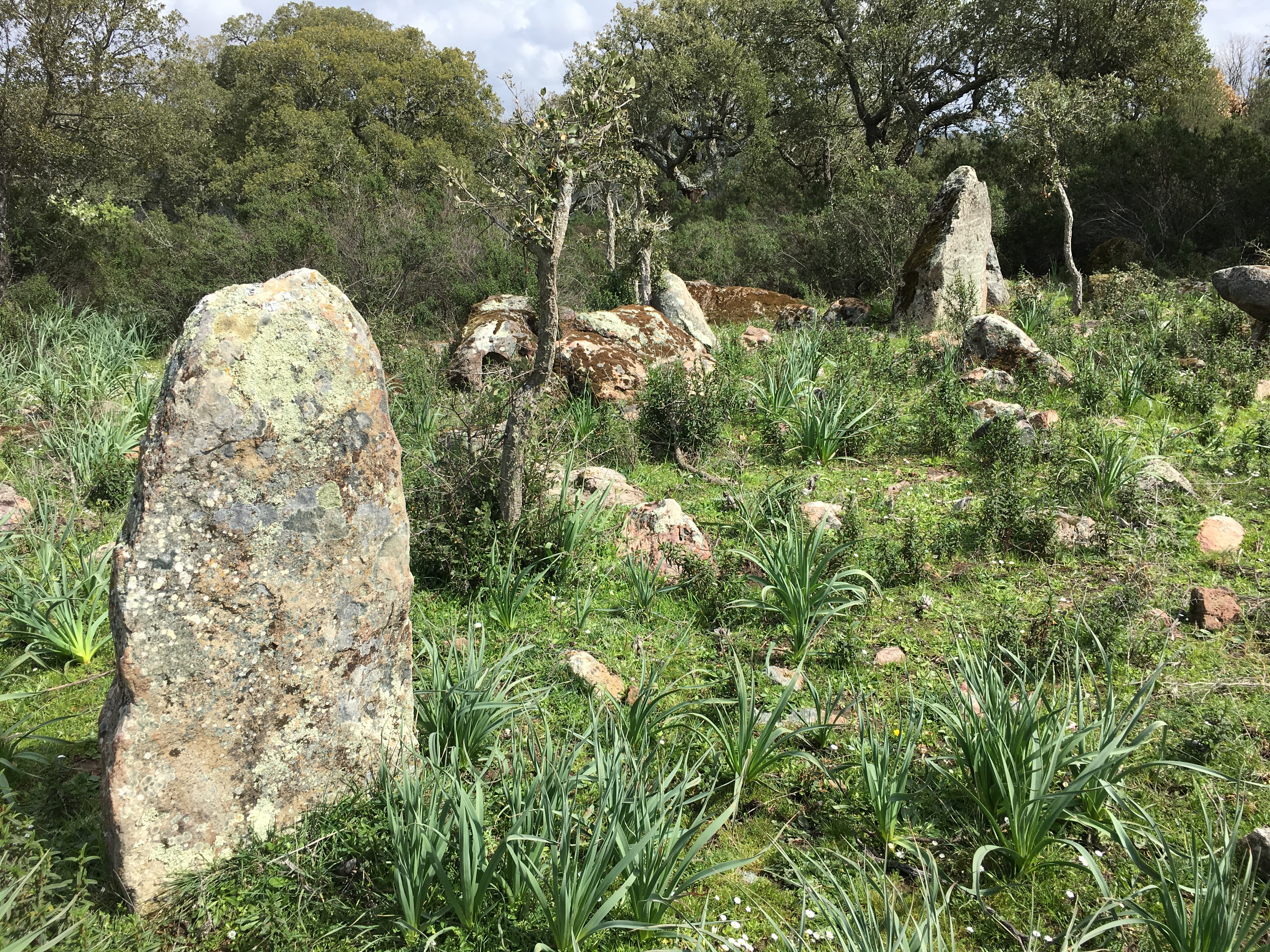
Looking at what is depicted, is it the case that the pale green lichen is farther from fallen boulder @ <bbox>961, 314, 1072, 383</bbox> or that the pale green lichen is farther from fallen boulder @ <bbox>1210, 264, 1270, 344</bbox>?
fallen boulder @ <bbox>1210, 264, 1270, 344</bbox>

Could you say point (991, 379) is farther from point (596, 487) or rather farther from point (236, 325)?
point (236, 325)

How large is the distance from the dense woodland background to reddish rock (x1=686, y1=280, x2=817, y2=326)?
3.02 ft

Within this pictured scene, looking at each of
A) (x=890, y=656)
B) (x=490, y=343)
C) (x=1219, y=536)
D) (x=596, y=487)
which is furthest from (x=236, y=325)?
(x=490, y=343)

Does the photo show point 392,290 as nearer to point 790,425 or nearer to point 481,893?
point 790,425

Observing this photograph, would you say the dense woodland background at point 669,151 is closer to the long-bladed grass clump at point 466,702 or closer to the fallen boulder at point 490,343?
the fallen boulder at point 490,343

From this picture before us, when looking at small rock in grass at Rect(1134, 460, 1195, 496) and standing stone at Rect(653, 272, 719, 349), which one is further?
standing stone at Rect(653, 272, 719, 349)

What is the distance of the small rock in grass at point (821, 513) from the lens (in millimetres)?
5352

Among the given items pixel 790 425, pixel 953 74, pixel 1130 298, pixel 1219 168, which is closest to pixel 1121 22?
pixel 953 74

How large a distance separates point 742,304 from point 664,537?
830cm

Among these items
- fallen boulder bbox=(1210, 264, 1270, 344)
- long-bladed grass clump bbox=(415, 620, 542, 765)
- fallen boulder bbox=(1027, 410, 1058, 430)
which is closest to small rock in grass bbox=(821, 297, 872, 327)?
fallen boulder bbox=(1210, 264, 1270, 344)

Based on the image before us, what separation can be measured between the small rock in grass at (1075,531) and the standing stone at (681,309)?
230 inches

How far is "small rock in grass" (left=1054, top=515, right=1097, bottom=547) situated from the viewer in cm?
502

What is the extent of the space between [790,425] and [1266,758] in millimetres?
4278

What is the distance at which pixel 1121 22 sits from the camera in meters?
18.1
